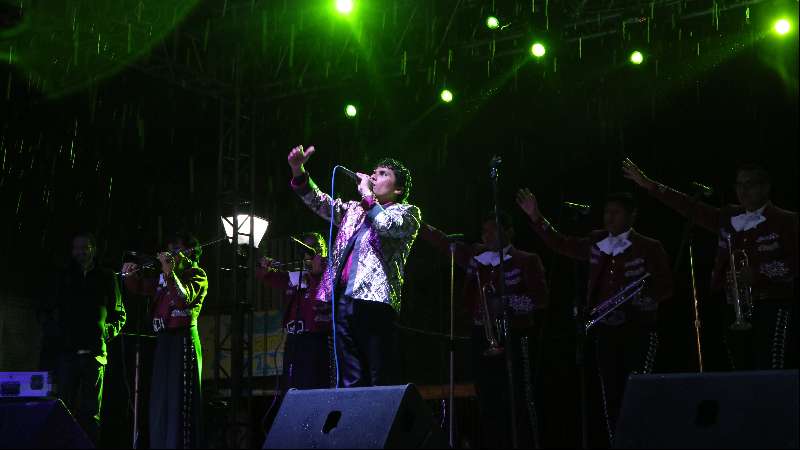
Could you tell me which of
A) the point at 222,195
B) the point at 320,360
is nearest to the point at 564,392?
the point at 320,360

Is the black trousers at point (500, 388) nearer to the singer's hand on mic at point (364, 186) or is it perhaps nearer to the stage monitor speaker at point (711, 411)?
the singer's hand on mic at point (364, 186)

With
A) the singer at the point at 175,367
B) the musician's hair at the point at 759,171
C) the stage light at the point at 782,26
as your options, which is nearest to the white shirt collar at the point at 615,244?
the musician's hair at the point at 759,171

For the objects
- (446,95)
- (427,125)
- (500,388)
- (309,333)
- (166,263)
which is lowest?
(500,388)

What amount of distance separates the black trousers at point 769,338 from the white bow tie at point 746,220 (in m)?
0.49

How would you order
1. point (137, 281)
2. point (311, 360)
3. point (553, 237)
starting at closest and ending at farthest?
1. point (553, 237)
2. point (311, 360)
3. point (137, 281)

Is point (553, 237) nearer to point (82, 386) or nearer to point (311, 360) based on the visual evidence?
point (311, 360)

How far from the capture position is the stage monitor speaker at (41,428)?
4.58m

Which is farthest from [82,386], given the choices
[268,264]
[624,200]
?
[624,200]

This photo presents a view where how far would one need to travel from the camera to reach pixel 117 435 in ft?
30.0

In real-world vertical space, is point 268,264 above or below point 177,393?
above

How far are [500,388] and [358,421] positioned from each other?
2497 millimetres

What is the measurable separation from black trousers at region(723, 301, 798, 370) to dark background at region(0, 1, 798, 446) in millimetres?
1914

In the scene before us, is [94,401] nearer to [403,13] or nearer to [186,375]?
[186,375]

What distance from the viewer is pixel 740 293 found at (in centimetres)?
520
